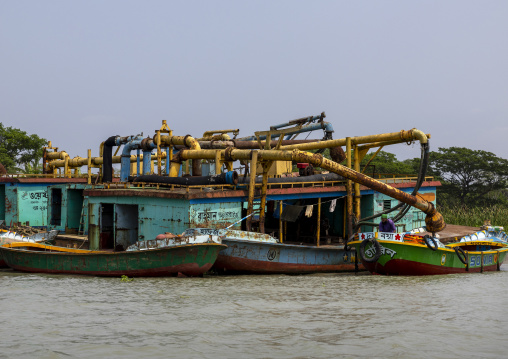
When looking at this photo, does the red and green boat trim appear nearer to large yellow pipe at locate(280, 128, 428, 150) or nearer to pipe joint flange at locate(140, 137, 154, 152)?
large yellow pipe at locate(280, 128, 428, 150)

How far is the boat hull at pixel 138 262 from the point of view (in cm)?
1677

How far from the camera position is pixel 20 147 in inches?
2094

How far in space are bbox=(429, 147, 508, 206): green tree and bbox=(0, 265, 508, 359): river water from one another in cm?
3266

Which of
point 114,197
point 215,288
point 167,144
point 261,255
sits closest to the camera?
point 215,288

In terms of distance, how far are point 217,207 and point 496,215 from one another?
72.7 ft

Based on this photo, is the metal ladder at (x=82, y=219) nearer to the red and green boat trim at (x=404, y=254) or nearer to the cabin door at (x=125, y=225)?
the cabin door at (x=125, y=225)

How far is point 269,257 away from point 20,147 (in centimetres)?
4133

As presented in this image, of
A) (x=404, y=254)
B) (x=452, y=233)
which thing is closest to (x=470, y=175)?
(x=452, y=233)

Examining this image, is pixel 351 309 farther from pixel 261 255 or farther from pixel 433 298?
pixel 261 255

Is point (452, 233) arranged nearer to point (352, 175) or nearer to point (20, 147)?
point (352, 175)

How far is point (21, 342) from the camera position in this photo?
1026 centimetres

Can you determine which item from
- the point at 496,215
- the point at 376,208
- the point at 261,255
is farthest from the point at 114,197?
the point at 496,215

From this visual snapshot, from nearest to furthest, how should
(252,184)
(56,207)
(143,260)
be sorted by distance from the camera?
(143,260)
(252,184)
(56,207)

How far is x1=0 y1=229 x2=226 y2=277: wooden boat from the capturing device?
16703 mm
